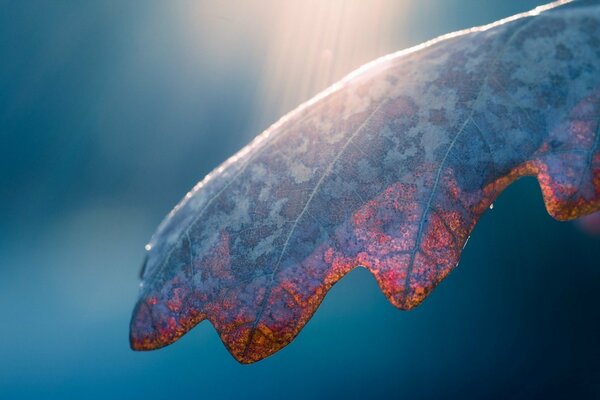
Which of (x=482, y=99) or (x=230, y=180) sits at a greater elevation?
(x=230, y=180)

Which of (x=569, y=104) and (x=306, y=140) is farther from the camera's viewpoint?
(x=306, y=140)

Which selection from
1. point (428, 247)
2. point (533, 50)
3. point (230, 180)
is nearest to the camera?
point (428, 247)

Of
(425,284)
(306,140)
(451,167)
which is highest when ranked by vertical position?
(306,140)

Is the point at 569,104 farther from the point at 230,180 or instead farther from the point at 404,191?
the point at 230,180

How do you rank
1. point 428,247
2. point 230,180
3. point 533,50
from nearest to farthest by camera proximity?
point 428,247
point 533,50
point 230,180

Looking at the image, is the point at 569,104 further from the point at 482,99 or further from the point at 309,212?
the point at 309,212

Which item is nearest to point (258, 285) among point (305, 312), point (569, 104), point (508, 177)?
point (305, 312)
